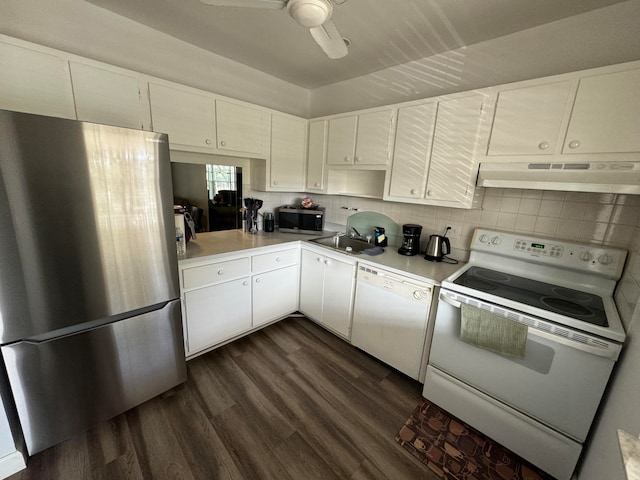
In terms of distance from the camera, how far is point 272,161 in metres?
2.53

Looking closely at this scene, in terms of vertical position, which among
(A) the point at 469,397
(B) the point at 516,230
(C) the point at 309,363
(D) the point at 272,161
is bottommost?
(C) the point at 309,363

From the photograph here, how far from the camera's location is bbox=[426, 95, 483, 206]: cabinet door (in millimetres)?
1687

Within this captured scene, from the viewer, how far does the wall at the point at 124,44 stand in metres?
1.49

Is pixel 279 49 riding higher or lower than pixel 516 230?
higher

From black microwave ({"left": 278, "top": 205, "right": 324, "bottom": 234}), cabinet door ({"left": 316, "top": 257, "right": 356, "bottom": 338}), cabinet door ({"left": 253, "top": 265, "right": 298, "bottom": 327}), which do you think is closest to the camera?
cabinet door ({"left": 316, "top": 257, "right": 356, "bottom": 338})

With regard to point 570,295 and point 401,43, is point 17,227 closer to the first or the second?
point 401,43

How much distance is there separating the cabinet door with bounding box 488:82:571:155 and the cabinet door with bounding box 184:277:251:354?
214 cm

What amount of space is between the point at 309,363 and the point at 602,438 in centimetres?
165

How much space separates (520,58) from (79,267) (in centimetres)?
295

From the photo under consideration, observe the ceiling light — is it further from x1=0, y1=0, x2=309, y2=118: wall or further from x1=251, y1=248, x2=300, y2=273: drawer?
x1=251, y1=248, x2=300, y2=273: drawer

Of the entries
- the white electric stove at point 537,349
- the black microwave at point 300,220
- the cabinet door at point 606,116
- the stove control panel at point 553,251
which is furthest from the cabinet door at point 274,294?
the cabinet door at point 606,116

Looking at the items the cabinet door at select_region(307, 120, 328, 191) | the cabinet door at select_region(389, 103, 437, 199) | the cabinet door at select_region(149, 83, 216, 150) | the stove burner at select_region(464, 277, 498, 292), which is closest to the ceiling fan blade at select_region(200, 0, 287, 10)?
the cabinet door at select_region(149, 83, 216, 150)

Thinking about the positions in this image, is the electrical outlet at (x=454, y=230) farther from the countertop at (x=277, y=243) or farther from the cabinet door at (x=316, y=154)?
the cabinet door at (x=316, y=154)

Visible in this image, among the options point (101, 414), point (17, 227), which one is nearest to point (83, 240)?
point (17, 227)
